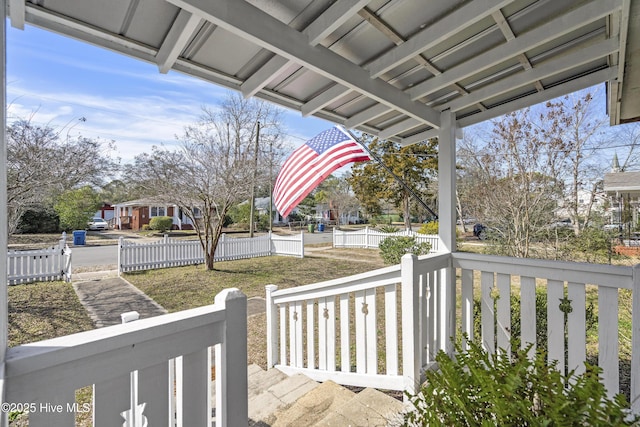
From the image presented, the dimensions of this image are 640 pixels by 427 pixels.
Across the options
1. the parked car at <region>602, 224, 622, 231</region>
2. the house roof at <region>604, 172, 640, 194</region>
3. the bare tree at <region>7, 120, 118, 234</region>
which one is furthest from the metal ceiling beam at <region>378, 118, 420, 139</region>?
the bare tree at <region>7, 120, 118, 234</region>

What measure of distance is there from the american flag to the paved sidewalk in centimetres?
255

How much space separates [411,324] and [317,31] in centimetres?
166

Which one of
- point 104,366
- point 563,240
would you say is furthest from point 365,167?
point 104,366

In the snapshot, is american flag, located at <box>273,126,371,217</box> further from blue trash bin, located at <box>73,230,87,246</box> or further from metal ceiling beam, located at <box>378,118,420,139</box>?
blue trash bin, located at <box>73,230,87,246</box>

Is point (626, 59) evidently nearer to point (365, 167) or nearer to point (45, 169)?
point (45, 169)

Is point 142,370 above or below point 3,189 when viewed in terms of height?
below

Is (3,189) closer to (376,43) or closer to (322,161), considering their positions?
(376,43)

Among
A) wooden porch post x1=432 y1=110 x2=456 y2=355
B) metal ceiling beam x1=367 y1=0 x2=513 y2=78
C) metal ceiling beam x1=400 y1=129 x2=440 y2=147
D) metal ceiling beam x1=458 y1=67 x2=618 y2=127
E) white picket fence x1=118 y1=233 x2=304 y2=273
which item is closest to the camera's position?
metal ceiling beam x1=367 y1=0 x2=513 y2=78

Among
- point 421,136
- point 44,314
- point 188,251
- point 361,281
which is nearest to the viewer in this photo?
point 361,281

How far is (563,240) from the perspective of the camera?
5336mm

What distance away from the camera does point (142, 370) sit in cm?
81

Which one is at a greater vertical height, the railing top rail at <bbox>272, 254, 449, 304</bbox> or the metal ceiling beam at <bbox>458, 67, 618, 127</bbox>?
the metal ceiling beam at <bbox>458, 67, 618, 127</bbox>

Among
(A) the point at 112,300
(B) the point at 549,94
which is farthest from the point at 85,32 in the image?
(A) the point at 112,300

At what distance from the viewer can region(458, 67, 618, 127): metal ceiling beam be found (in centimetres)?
200
